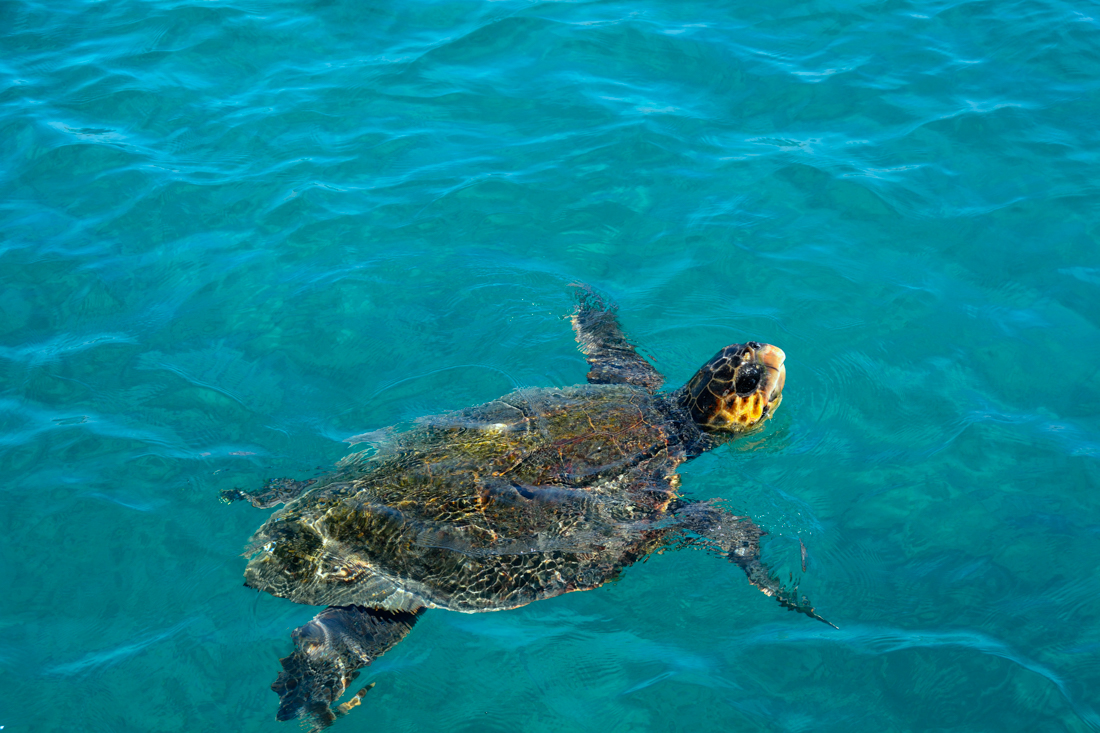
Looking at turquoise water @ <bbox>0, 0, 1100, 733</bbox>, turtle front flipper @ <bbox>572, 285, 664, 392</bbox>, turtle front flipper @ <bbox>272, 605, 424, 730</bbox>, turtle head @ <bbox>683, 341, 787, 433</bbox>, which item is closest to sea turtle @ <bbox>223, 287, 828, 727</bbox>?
turtle front flipper @ <bbox>272, 605, 424, 730</bbox>

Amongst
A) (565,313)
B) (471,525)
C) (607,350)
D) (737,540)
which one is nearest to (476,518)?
(471,525)

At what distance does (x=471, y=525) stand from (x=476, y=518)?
6 cm

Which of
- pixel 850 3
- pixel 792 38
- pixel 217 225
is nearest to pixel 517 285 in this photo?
pixel 217 225

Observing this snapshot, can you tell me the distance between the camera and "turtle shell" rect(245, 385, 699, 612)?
546 cm

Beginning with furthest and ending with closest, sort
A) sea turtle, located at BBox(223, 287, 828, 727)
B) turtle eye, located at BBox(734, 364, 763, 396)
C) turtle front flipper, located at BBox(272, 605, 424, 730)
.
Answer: turtle eye, located at BBox(734, 364, 763, 396) < sea turtle, located at BBox(223, 287, 828, 727) < turtle front flipper, located at BBox(272, 605, 424, 730)

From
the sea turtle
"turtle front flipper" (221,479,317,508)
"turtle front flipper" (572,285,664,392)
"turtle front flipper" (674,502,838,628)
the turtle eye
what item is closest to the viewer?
the sea turtle

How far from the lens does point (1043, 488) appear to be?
21.5 ft

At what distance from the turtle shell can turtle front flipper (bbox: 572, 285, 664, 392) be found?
3.17ft

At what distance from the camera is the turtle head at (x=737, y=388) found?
6.73 m

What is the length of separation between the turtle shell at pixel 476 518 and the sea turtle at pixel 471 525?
1 cm

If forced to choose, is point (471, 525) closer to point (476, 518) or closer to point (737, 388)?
point (476, 518)

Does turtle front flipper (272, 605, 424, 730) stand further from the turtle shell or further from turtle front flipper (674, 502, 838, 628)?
turtle front flipper (674, 502, 838, 628)

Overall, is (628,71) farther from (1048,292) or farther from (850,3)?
(1048,292)

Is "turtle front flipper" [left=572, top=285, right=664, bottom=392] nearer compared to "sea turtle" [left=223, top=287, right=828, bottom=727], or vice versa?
"sea turtle" [left=223, top=287, right=828, bottom=727]
